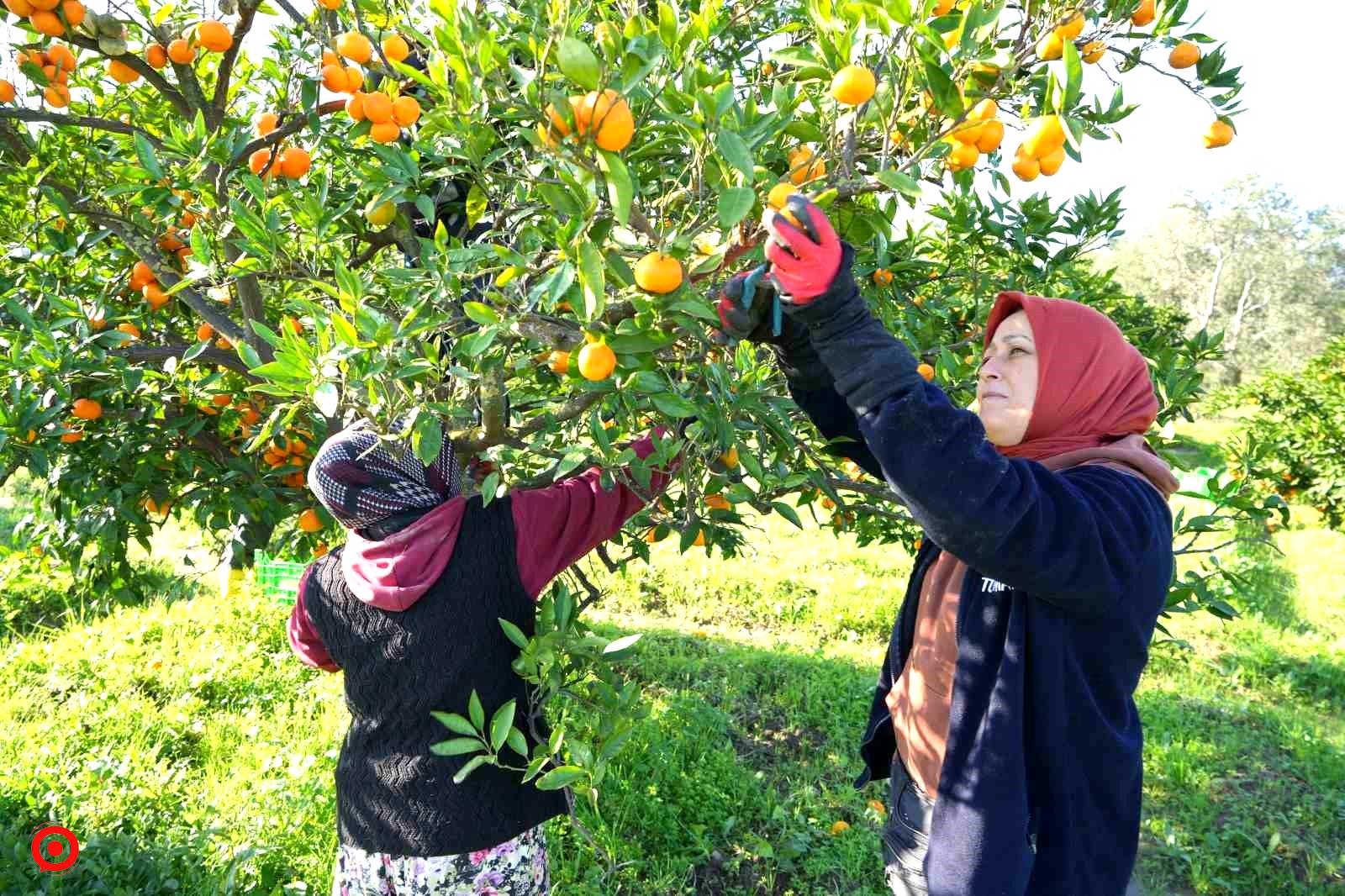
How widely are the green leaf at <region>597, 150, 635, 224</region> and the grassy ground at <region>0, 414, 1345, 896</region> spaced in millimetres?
1720

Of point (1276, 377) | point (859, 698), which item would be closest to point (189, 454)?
point (859, 698)

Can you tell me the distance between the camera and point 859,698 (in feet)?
13.7

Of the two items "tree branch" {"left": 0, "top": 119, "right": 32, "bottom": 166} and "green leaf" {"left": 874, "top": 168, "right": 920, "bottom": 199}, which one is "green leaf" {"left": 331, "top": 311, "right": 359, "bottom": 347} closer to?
"green leaf" {"left": 874, "top": 168, "right": 920, "bottom": 199}

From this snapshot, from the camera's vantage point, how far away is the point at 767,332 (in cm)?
136

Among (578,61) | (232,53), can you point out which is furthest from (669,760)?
(578,61)

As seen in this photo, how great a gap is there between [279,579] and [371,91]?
14.0 feet

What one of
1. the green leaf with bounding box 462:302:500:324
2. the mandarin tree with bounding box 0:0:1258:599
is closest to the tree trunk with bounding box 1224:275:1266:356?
the mandarin tree with bounding box 0:0:1258:599

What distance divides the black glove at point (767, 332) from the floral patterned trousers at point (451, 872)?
0.98 m

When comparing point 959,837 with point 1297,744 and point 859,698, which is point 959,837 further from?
point 1297,744

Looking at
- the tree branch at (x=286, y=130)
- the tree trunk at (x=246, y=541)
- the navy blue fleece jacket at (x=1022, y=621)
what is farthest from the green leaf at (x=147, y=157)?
the navy blue fleece jacket at (x=1022, y=621)

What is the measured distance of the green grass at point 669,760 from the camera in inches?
110

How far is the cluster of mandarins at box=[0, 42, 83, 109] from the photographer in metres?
2.05

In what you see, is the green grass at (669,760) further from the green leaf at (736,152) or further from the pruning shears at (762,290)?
the green leaf at (736,152)

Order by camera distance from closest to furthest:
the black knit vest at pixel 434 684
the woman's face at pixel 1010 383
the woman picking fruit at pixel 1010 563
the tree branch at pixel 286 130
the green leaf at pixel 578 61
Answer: the green leaf at pixel 578 61, the woman picking fruit at pixel 1010 563, the woman's face at pixel 1010 383, the black knit vest at pixel 434 684, the tree branch at pixel 286 130
